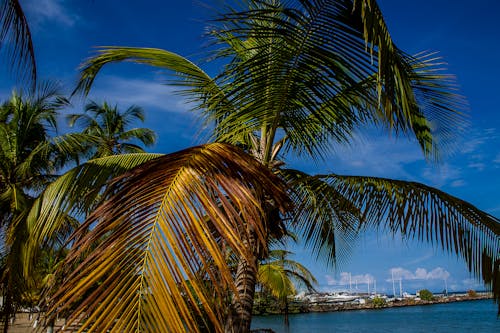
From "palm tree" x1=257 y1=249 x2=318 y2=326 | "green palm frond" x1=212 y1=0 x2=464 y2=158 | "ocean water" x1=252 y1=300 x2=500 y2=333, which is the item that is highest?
"green palm frond" x1=212 y1=0 x2=464 y2=158

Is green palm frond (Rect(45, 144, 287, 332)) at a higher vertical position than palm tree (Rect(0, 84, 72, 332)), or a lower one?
lower

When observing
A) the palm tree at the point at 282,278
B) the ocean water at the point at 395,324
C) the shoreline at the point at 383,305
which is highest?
the palm tree at the point at 282,278

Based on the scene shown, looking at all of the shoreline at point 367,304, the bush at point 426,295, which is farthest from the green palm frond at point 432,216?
the bush at point 426,295

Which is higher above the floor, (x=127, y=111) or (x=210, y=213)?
(x=127, y=111)

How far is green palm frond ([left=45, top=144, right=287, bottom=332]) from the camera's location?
4.90 feet

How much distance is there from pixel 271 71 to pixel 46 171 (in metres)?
13.4

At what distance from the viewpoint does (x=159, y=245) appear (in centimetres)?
168

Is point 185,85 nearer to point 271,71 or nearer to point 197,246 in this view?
point 271,71

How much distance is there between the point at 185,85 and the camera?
484 cm

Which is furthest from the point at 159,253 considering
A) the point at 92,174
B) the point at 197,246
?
the point at 92,174

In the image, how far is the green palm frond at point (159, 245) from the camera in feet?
4.90

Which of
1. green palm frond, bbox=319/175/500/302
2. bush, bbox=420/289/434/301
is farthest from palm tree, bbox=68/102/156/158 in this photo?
bush, bbox=420/289/434/301

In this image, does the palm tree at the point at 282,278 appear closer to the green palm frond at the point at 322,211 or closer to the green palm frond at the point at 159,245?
the green palm frond at the point at 322,211

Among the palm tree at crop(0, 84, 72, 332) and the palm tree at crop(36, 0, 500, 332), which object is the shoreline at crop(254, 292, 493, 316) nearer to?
the palm tree at crop(0, 84, 72, 332)
